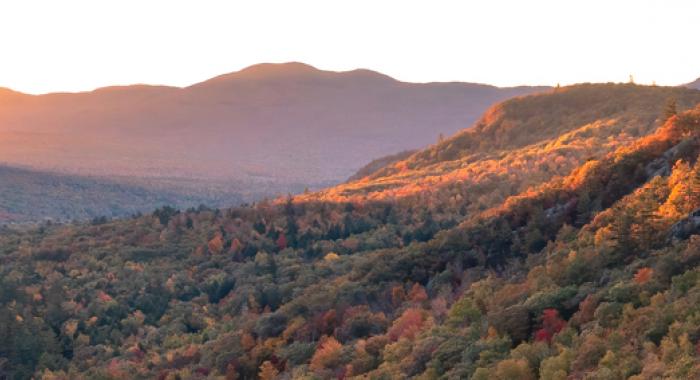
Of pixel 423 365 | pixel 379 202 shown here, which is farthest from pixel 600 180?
pixel 379 202

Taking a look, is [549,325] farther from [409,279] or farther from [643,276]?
[409,279]

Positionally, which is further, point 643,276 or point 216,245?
point 216,245

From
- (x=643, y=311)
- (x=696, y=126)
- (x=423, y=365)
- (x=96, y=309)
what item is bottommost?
(x=96, y=309)

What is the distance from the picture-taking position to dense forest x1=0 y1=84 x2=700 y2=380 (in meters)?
43.6

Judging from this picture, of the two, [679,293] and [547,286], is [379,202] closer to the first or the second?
[547,286]

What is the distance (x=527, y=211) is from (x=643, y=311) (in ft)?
108

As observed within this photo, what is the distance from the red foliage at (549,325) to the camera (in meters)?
44.0

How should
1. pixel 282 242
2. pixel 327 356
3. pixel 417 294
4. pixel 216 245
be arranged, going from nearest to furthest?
pixel 327 356
pixel 417 294
pixel 282 242
pixel 216 245

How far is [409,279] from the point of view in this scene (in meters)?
73.3

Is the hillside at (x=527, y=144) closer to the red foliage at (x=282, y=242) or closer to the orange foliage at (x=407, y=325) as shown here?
the red foliage at (x=282, y=242)

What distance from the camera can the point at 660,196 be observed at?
193 ft

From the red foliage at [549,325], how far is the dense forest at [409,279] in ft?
0.27

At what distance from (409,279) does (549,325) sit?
1132 inches

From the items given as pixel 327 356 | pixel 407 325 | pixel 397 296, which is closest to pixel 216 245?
pixel 397 296
